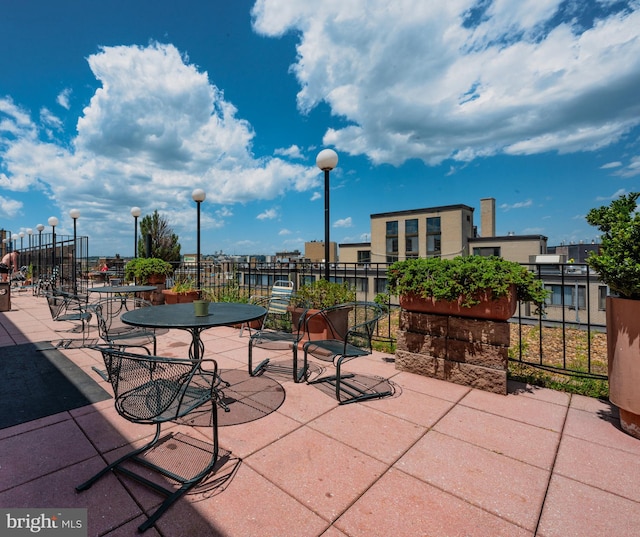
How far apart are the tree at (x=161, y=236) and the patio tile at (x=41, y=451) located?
1837 centimetres

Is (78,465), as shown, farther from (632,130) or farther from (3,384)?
(632,130)

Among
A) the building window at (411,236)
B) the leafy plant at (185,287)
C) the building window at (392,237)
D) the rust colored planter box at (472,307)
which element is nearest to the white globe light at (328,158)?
→ the rust colored planter box at (472,307)

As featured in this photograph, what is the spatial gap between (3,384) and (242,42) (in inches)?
363

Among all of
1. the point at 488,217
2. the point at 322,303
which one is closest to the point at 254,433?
the point at 322,303

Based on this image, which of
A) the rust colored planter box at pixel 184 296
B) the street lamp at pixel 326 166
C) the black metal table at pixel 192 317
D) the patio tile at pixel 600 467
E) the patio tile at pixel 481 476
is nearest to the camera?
the patio tile at pixel 481 476

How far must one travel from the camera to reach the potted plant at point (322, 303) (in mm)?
3746

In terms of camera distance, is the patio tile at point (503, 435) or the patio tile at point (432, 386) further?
the patio tile at point (432, 386)

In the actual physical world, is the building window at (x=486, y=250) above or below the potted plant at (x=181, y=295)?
above

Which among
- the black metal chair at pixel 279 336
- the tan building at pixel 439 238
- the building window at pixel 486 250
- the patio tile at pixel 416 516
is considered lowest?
the patio tile at pixel 416 516

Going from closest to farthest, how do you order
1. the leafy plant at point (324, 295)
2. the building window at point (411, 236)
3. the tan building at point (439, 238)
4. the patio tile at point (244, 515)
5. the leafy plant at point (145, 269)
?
the patio tile at point (244, 515), the leafy plant at point (324, 295), the leafy plant at point (145, 269), the tan building at point (439, 238), the building window at point (411, 236)

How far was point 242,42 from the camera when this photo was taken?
8391 mm

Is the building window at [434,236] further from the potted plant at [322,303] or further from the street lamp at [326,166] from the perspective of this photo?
the potted plant at [322,303]

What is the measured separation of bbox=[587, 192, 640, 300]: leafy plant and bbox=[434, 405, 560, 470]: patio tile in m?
1.06

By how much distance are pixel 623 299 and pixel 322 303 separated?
2.86 m
